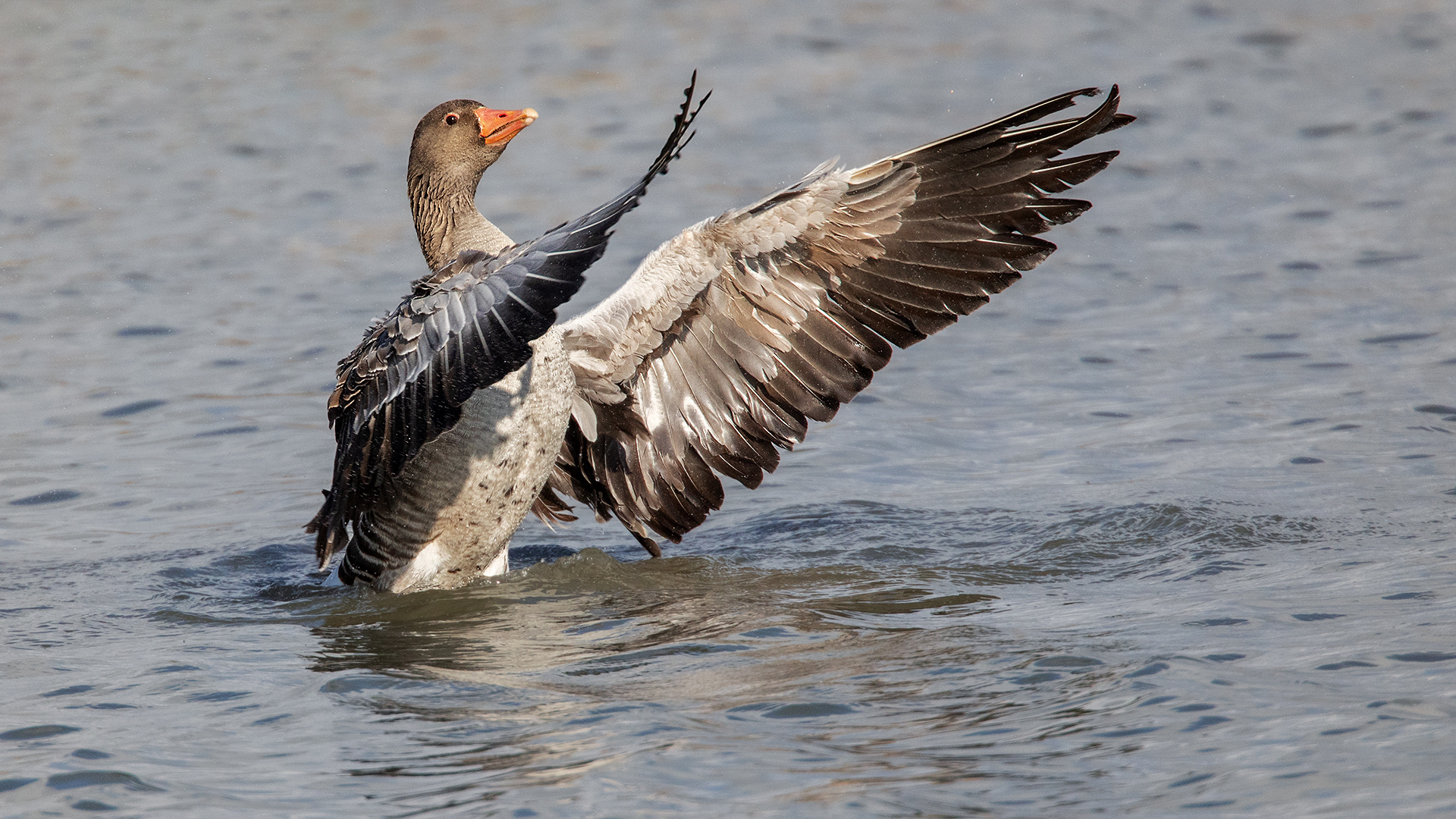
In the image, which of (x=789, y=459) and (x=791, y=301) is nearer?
(x=791, y=301)

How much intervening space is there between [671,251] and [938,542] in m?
1.91

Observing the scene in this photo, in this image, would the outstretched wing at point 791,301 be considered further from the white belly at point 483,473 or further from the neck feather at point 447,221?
the neck feather at point 447,221

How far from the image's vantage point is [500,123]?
24.7ft

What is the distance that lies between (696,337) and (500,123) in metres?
1.41

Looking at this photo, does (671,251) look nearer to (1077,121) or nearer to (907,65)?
(1077,121)

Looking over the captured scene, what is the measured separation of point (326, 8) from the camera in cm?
1836

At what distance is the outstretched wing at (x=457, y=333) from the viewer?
5.08 meters

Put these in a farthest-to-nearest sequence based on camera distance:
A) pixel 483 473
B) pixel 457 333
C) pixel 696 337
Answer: pixel 696 337 → pixel 483 473 → pixel 457 333

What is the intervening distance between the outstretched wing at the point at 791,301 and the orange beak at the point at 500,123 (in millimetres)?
1040

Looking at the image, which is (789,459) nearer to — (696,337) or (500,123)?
(696,337)

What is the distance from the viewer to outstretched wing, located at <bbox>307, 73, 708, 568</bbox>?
5082 millimetres

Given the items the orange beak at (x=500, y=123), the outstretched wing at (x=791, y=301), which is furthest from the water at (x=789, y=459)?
the orange beak at (x=500, y=123)

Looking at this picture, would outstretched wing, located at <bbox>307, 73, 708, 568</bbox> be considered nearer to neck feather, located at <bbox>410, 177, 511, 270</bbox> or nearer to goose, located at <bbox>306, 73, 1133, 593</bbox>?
goose, located at <bbox>306, 73, 1133, 593</bbox>

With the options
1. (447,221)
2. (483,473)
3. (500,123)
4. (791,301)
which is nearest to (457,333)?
(483,473)
